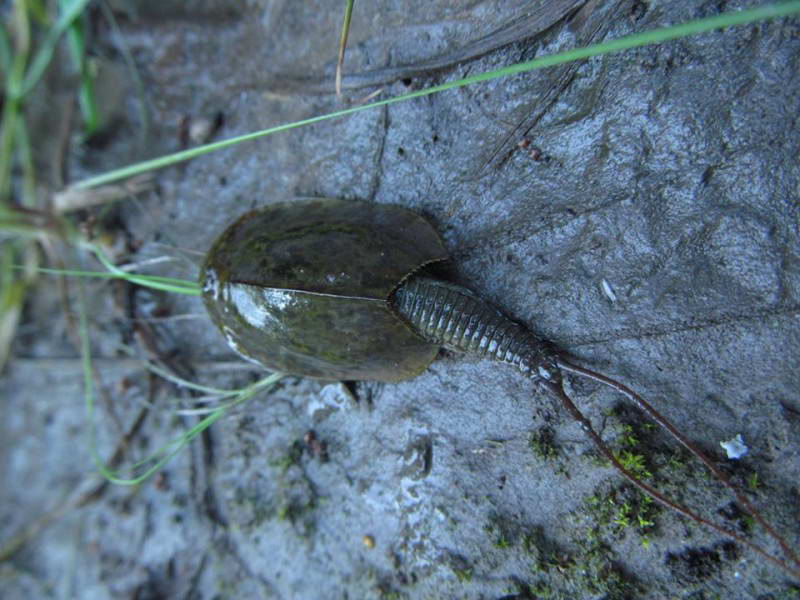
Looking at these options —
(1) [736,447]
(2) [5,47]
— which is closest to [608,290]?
(1) [736,447]

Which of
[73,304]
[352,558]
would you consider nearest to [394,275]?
[352,558]

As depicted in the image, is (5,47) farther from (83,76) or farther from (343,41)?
(343,41)

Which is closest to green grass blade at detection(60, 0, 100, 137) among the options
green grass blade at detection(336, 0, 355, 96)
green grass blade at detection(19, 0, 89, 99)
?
green grass blade at detection(19, 0, 89, 99)

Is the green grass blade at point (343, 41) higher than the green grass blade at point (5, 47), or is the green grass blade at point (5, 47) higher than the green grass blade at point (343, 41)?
the green grass blade at point (5, 47)

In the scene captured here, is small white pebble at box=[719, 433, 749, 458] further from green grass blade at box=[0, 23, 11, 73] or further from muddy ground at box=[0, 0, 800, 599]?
green grass blade at box=[0, 23, 11, 73]

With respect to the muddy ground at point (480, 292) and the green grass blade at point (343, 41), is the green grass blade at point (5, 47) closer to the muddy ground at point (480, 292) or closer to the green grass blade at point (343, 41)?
the muddy ground at point (480, 292)

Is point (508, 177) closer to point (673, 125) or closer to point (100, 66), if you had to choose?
point (673, 125)

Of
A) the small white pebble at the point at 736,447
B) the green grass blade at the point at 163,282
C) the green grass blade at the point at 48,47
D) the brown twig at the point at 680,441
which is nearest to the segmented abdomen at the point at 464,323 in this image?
the brown twig at the point at 680,441
